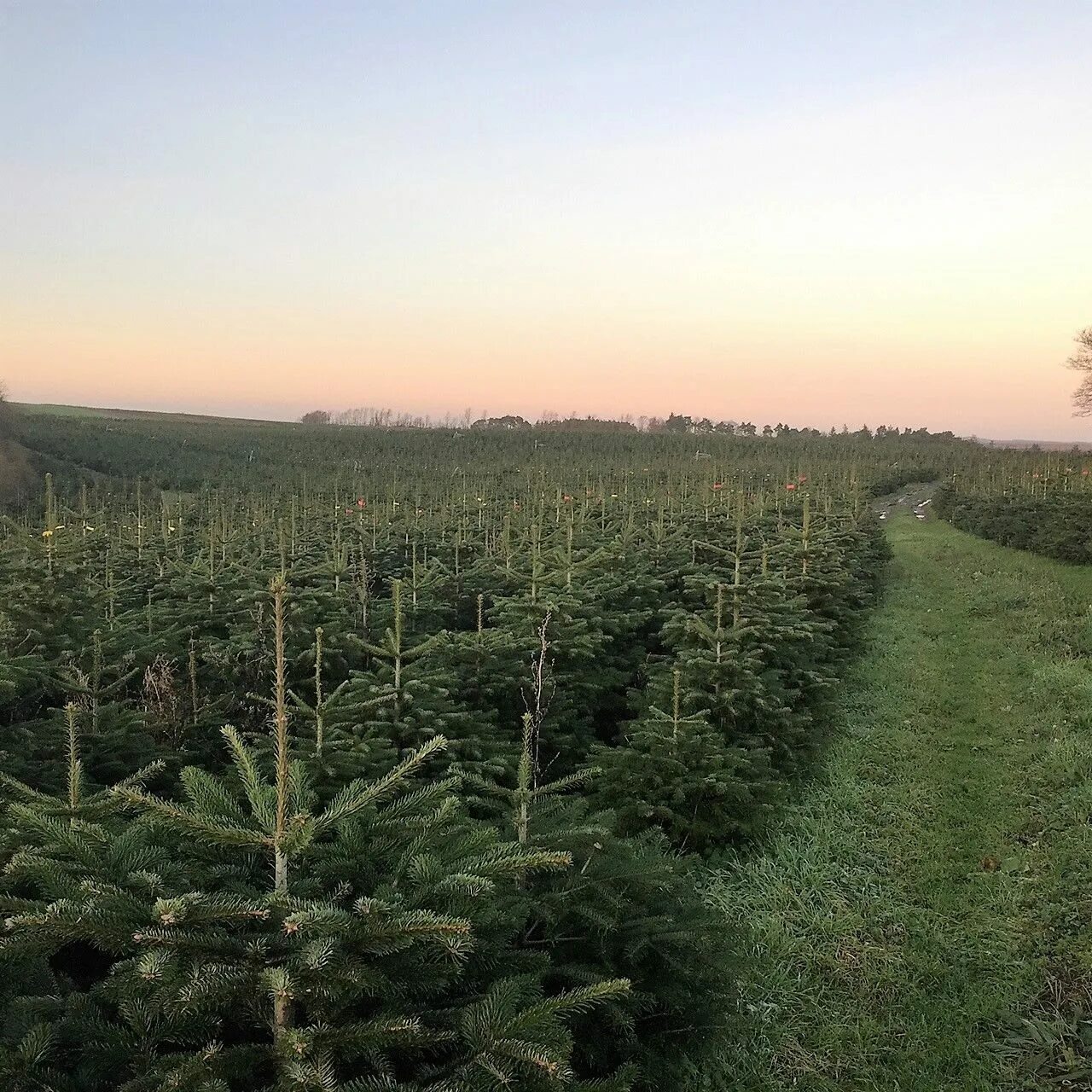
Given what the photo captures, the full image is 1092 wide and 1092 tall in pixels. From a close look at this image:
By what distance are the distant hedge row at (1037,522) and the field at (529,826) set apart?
6.28 metres

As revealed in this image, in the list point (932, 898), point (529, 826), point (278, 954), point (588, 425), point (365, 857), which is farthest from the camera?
point (588, 425)

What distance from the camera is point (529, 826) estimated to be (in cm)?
352

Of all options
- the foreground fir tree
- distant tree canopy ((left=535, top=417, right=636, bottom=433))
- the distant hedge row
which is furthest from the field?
distant tree canopy ((left=535, top=417, right=636, bottom=433))

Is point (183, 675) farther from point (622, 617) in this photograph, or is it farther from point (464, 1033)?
point (464, 1033)

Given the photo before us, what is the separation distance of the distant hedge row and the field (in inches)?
247

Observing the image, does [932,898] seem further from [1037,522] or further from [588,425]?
[588,425]

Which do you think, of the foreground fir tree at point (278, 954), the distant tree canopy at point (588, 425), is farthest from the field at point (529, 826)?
the distant tree canopy at point (588, 425)

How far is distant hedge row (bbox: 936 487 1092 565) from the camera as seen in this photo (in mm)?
19109

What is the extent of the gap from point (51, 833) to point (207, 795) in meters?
0.45

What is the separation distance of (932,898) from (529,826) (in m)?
3.71

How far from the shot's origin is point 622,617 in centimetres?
816

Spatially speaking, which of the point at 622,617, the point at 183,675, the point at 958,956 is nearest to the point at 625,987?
the point at 958,956

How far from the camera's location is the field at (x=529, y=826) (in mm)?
2090

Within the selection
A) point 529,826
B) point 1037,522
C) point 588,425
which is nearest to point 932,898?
point 529,826
